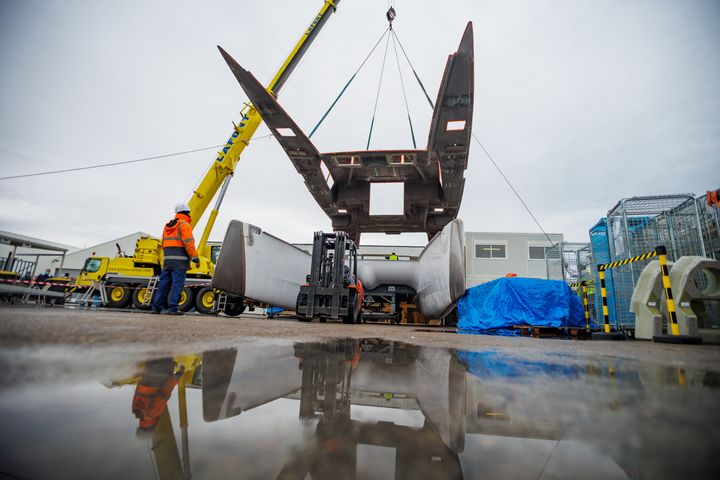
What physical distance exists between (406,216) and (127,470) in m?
7.22

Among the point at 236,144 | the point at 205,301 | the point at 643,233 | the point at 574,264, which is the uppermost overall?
the point at 236,144

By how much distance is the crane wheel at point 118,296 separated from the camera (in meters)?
8.33

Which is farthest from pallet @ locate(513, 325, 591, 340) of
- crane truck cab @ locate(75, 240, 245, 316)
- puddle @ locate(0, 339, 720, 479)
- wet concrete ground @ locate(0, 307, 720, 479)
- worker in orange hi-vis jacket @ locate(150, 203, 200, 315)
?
crane truck cab @ locate(75, 240, 245, 316)

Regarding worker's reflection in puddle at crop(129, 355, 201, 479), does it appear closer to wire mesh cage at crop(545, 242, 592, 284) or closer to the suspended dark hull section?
the suspended dark hull section

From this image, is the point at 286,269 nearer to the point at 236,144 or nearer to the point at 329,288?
the point at 329,288

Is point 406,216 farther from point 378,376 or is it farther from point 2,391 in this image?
point 2,391

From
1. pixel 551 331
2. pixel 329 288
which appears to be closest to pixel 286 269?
pixel 329 288

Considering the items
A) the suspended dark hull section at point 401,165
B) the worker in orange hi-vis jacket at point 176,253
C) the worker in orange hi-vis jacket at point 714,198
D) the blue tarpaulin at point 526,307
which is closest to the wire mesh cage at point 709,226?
the worker in orange hi-vis jacket at point 714,198

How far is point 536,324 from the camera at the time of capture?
16.6 ft

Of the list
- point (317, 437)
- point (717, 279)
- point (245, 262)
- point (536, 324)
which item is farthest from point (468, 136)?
point (317, 437)

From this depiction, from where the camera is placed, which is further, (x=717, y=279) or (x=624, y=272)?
(x=624, y=272)

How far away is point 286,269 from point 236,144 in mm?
4605

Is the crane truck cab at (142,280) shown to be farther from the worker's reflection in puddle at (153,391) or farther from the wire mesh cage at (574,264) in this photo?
the wire mesh cage at (574,264)

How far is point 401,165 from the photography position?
6.25 m
